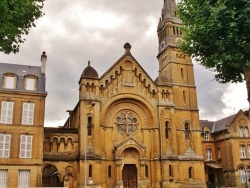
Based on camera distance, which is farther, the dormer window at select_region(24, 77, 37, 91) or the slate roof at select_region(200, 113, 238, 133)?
the slate roof at select_region(200, 113, 238, 133)

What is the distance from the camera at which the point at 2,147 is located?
3469 cm

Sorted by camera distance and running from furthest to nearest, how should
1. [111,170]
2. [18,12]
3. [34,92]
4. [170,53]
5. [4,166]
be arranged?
[170,53], [111,170], [34,92], [4,166], [18,12]

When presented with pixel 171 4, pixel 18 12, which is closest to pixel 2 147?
pixel 18 12

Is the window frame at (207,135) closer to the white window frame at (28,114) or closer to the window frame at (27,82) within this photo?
the window frame at (27,82)

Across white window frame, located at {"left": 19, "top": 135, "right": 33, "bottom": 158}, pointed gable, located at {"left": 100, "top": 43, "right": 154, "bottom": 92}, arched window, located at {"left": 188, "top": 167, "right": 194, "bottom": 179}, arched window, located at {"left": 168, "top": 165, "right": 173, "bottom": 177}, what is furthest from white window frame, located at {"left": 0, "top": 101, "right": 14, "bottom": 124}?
arched window, located at {"left": 188, "top": 167, "right": 194, "bottom": 179}

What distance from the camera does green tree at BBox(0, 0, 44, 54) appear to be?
651 inches

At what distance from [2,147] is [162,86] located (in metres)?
23.3

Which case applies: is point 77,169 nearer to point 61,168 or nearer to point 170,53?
point 61,168

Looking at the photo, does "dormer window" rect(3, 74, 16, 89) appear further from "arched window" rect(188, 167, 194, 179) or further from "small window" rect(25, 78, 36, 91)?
"arched window" rect(188, 167, 194, 179)

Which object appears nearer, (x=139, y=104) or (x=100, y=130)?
(x=100, y=130)

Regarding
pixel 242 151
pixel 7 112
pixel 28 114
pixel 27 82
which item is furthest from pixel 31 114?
pixel 242 151

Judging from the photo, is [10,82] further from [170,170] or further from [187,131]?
[187,131]

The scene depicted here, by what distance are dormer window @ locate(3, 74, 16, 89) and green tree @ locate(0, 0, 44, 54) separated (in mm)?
19281

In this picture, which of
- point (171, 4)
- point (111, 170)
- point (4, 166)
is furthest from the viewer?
point (171, 4)
